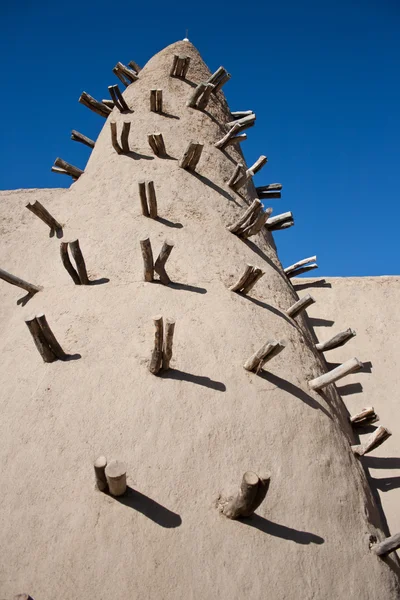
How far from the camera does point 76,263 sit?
5.60m

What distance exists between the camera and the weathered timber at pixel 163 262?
17.8 feet

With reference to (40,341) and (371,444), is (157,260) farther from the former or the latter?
(371,444)

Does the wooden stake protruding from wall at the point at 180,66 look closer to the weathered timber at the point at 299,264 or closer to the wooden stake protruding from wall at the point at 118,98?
the wooden stake protruding from wall at the point at 118,98

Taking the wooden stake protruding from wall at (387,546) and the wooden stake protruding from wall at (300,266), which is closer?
the wooden stake protruding from wall at (387,546)

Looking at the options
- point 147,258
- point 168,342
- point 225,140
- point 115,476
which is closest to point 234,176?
point 225,140

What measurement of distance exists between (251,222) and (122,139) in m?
2.76

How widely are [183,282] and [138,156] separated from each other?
10.1 feet

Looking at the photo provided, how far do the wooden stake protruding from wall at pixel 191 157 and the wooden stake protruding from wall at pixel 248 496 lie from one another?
525cm

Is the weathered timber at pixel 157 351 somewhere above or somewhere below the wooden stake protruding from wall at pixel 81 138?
below

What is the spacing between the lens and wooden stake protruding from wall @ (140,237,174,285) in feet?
17.8

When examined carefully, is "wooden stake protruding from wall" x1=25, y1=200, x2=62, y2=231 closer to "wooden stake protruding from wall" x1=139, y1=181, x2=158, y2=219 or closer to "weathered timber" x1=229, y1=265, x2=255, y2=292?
"wooden stake protruding from wall" x1=139, y1=181, x2=158, y2=219

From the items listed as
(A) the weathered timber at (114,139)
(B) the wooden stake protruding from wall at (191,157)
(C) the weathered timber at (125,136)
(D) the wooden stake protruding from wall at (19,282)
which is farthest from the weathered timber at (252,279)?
(A) the weathered timber at (114,139)

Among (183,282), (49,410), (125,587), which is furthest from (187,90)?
(125,587)

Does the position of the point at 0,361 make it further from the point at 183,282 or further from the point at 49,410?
the point at 183,282
